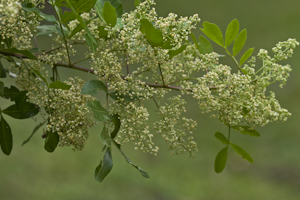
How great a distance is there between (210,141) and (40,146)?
1.34m

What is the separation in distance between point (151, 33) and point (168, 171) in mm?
2024

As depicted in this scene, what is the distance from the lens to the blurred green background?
2.19 m

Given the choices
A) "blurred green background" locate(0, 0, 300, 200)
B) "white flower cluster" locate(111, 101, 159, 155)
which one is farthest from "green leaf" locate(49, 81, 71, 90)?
"blurred green background" locate(0, 0, 300, 200)

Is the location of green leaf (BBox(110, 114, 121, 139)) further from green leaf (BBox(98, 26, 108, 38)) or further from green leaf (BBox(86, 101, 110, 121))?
green leaf (BBox(98, 26, 108, 38))

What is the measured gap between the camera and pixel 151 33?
519 mm

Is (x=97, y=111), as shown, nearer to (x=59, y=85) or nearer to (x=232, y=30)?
(x=59, y=85)

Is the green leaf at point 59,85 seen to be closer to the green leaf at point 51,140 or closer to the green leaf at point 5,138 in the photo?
the green leaf at point 51,140

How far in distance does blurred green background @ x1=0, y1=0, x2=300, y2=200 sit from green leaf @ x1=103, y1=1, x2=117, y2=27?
1750 millimetres

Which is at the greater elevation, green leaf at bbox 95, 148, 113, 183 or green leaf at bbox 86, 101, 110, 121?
green leaf at bbox 86, 101, 110, 121

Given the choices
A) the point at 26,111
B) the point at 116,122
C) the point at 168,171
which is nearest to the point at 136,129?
the point at 116,122

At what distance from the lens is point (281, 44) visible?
2.01 feet

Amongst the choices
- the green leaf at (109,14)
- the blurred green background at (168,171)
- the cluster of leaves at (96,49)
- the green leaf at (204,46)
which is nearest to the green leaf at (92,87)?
the cluster of leaves at (96,49)

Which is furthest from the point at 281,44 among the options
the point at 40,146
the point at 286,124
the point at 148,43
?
the point at 286,124

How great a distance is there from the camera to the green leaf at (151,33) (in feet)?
1.68
